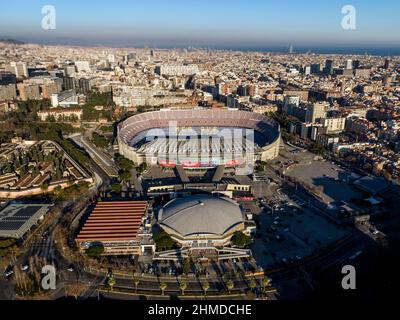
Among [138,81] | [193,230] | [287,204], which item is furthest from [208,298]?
[138,81]

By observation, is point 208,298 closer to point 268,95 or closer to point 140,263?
point 140,263

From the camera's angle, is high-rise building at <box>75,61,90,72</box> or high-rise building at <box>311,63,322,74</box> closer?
high-rise building at <box>75,61,90,72</box>

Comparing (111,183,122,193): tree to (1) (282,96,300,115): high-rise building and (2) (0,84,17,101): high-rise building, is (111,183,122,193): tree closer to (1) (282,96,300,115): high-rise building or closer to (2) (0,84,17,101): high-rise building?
(1) (282,96,300,115): high-rise building

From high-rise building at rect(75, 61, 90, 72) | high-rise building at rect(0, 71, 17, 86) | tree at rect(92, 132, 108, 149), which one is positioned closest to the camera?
tree at rect(92, 132, 108, 149)

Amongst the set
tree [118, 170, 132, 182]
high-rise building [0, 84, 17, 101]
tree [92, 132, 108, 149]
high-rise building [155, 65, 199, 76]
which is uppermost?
high-rise building [155, 65, 199, 76]

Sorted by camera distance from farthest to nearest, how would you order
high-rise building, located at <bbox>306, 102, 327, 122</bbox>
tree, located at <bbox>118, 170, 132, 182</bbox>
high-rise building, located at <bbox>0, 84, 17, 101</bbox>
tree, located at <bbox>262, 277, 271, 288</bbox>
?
1. high-rise building, located at <bbox>0, 84, 17, 101</bbox>
2. high-rise building, located at <bbox>306, 102, 327, 122</bbox>
3. tree, located at <bbox>118, 170, 132, 182</bbox>
4. tree, located at <bbox>262, 277, 271, 288</bbox>

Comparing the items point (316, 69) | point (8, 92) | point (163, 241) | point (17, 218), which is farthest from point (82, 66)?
point (163, 241)

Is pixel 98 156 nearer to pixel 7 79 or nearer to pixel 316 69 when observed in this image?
pixel 7 79

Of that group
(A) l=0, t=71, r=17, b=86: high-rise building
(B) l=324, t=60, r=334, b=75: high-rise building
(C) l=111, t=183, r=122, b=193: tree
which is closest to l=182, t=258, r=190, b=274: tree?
(C) l=111, t=183, r=122, b=193: tree
